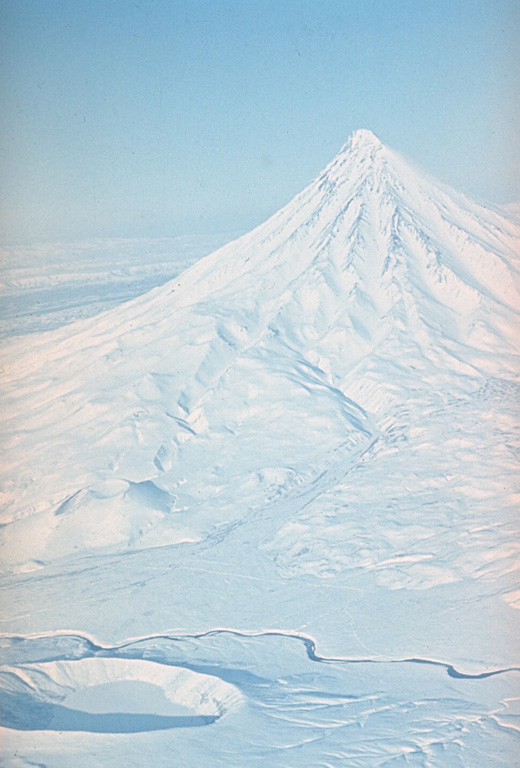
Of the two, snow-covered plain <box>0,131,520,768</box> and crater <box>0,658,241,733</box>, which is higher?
snow-covered plain <box>0,131,520,768</box>

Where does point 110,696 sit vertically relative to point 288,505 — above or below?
below

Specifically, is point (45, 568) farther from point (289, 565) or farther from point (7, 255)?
point (7, 255)

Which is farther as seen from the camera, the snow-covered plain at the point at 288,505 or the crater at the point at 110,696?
the crater at the point at 110,696

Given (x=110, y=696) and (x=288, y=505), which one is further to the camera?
(x=288, y=505)

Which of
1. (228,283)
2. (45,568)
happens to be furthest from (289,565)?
(228,283)
